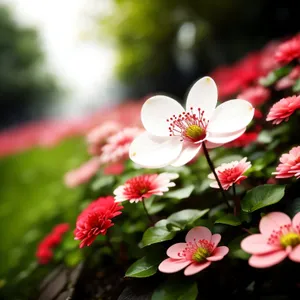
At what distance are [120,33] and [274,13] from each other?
1865 millimetres

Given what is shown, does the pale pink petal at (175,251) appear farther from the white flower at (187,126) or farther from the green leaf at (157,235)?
the white flower at (187,126)

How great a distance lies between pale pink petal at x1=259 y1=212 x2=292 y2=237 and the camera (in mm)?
673

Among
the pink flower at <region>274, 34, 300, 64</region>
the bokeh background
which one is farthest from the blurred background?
the pink flower at <region>274, 34, 300, 64</region>

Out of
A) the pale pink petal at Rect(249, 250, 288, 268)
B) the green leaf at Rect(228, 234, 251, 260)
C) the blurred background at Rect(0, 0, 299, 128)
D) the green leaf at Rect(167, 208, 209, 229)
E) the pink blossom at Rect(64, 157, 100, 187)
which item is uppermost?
the blurred background at Rect(0, 0, 299, 128)

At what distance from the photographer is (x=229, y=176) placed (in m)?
0.80

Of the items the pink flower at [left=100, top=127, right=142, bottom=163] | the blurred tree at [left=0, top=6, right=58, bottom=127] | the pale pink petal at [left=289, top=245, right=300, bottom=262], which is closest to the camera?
the pale pink petal at [left=289, top=245, right=300, bottom=262]

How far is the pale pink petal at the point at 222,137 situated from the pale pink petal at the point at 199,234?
0.64ft

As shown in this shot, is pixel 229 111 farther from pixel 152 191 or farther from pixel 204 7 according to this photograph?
pixel 204 7

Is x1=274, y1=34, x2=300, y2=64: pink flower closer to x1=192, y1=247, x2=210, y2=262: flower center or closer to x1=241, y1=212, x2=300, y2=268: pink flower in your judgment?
x1=241, y1=212, x2=300, y2=268: pink flower

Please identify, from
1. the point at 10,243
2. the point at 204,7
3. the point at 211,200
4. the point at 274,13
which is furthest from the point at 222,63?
the point at 211,200

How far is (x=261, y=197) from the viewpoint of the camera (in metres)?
0.82

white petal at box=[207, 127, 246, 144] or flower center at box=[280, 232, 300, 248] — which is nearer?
flower center at box=[280, 232, 300, 248]

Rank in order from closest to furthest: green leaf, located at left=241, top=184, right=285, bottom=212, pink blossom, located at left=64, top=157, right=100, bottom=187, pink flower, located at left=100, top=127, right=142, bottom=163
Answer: green leaf, located at left=241, top=184, right=285, bottom=212 → pink flower, located at left=100, top=127, right=142, bottom=163 → pink blossom, located at left=64, top=157, right=100, bottom=187

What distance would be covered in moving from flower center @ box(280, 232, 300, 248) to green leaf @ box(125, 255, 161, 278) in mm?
290
